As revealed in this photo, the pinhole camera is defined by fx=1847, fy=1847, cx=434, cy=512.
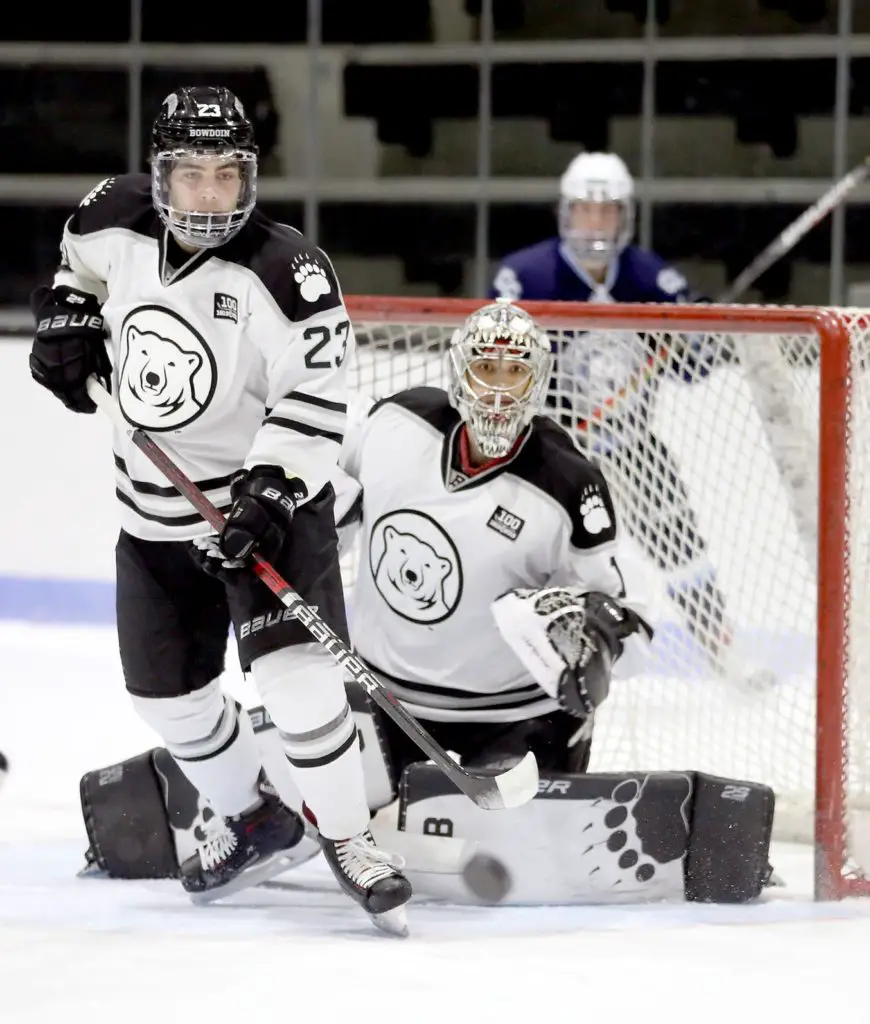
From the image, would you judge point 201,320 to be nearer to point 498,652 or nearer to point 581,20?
point 498,652

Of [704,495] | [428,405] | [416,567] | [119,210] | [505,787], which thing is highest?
[119,210]

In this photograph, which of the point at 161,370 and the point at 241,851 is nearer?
the point at 161,370

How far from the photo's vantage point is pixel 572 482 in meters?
2.74

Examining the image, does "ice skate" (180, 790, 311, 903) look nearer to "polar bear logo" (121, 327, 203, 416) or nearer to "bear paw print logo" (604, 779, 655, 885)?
"bear paw print logo" (604, 779, 655, 885)

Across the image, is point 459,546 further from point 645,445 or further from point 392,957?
point 645,445

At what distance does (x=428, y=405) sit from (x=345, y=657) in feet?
2.00

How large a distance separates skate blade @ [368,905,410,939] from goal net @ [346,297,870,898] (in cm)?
83

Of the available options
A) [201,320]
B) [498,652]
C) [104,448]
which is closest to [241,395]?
[201,320]

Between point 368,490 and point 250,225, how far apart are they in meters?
0.53

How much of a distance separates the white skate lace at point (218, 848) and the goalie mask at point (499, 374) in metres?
0.67

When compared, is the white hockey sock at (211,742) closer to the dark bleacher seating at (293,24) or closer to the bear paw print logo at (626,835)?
the bear paw print logo at (626,835)

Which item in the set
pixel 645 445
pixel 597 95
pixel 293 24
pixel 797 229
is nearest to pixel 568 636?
pixel 645 445

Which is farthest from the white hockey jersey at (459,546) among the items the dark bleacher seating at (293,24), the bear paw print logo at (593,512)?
the dark bleacher seating at (293,24)

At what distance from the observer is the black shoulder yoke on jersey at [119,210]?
248cm
